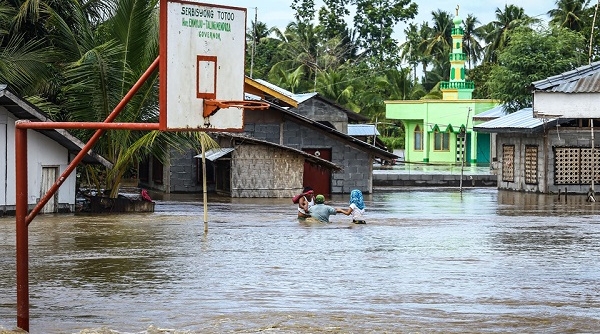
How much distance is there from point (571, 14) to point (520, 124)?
1070 inches

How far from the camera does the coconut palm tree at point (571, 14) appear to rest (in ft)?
216

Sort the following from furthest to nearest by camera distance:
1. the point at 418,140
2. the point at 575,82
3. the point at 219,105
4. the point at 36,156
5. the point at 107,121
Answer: the point at 418,140 → the point at 575,82 → the point at 36,156 → the point at 219,105 → the point at 107,121

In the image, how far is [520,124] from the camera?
40.8 metres

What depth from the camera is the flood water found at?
13.2 meters

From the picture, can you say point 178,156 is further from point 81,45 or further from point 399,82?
point 399,82

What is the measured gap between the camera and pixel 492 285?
16.1 m

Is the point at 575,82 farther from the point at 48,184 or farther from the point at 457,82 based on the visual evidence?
the point at 457,82

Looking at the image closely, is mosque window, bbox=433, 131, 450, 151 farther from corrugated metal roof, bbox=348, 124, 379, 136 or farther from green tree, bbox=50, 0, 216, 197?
green tree, bbox=50, 0, 216, 197

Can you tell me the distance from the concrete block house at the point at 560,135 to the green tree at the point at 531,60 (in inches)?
432

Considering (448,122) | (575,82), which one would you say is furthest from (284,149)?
(448,122)

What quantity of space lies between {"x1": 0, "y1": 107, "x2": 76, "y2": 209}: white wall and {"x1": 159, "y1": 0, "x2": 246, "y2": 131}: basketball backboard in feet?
49.5

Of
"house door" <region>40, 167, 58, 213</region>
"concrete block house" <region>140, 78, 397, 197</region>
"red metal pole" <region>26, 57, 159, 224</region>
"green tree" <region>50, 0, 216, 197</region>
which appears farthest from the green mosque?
"red metal pole" <region>26, 57, 159, 224</region>

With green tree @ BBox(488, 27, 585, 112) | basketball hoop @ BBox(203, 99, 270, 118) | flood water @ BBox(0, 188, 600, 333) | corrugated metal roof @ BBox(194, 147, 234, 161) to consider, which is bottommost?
flood water @ BBox(0, 188, 600, 333)

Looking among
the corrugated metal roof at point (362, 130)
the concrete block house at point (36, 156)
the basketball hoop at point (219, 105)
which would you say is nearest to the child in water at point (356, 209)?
the concrete block house at point (36, 156)
